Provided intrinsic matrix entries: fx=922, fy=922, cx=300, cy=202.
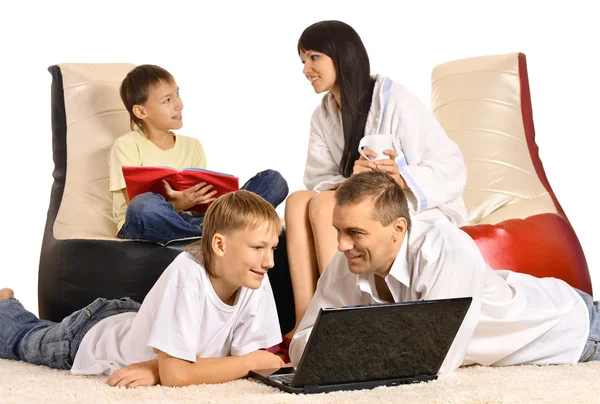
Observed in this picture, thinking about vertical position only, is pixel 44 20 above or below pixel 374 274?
above

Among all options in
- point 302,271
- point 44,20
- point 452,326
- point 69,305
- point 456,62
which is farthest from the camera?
point 44,20

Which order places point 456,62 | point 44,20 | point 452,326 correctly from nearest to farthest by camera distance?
point 452,326, point 456,62, point 44,20

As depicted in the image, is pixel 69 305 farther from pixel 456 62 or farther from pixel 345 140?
pixel 456 62

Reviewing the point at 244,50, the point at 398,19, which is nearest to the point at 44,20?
the point at 244,50

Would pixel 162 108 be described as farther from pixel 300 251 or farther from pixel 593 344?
pixel 593 344

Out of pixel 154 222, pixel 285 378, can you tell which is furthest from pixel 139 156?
pixel 285 378

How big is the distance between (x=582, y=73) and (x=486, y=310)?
2269mm

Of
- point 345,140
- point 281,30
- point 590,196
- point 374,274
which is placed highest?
point 281,30

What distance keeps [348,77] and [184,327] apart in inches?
44.8

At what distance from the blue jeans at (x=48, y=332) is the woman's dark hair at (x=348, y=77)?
837 mm

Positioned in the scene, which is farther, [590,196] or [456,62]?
[590,196]

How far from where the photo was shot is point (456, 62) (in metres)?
3.75

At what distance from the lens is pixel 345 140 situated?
2922mm

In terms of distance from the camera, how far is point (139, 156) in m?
3.16
